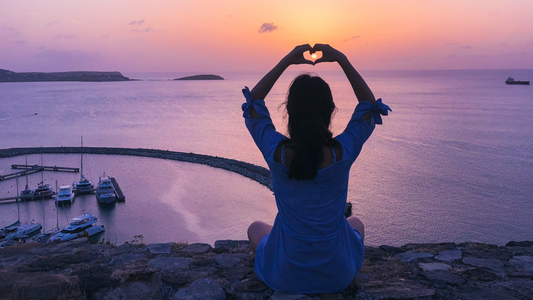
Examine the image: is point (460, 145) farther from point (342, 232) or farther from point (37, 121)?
point (37, 121)

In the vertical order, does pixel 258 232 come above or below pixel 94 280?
above

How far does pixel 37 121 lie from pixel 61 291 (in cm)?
6978

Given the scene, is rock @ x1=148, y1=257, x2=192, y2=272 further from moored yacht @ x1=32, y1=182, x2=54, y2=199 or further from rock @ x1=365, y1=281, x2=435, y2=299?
moored yacht @ x1=32, y1=182, x2=54, y2=199

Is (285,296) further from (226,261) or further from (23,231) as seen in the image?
(23,231)

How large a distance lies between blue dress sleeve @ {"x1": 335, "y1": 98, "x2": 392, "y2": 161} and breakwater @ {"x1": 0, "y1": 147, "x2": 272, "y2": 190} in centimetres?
2488

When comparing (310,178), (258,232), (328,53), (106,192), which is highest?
(328,53)

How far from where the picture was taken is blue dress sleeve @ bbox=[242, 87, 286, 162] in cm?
207

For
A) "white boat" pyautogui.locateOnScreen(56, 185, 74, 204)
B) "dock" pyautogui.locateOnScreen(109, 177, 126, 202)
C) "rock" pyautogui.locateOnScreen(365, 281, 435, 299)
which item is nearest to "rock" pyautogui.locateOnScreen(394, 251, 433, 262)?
"rock" pyautogui.locateOnScreen(365, 281, 435, 299)

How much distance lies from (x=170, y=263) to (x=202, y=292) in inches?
28.6

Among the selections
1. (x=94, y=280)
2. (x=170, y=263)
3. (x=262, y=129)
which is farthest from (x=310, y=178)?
(x=94, y=280)

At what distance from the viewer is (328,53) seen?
237cm

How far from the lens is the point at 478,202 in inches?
902

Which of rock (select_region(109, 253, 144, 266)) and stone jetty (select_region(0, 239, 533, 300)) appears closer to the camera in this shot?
stone jetty (select_region(0, 239, 533, 300))

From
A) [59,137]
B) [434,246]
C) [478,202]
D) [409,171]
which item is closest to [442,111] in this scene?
[409,171]
